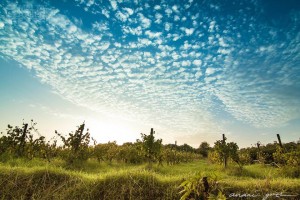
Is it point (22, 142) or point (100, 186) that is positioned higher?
point (22, 142)

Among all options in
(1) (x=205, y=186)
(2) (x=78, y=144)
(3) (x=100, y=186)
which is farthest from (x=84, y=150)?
(1) (x=205, y=186)

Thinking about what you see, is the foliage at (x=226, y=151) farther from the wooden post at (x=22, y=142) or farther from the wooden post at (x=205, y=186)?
the wooden post at (x=205, y=186)

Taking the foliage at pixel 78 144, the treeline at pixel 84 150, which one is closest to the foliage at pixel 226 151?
the treeline at pixel 84 150

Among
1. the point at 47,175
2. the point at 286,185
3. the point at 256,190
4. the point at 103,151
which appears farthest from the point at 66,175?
the point at 103,151

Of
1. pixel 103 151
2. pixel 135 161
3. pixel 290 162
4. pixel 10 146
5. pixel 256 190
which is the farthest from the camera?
pixel 135 161

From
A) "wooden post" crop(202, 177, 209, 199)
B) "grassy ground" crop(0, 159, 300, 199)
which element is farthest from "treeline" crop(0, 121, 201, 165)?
"wooden post" crop(202, 177, 209, 199)

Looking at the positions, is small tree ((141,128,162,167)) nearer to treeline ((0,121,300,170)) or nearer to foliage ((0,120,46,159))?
treeline ((0,121,300,170))

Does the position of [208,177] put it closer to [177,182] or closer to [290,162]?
[177,182]

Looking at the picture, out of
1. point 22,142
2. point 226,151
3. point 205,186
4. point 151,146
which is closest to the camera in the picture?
point 205,186

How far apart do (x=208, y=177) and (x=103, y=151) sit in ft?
55.6

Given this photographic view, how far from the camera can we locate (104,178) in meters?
6.50

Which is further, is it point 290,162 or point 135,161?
point 135,161

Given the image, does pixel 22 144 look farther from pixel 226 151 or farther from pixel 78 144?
pixel 226 151

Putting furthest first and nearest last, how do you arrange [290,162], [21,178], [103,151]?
1. [103,151]
2. [290,162]
3. [21,178]
